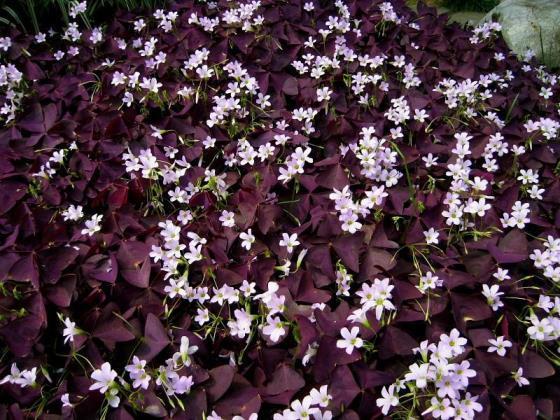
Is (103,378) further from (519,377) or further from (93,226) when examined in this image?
(519,377)

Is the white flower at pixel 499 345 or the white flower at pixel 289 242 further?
the white flower at pixel 289 242

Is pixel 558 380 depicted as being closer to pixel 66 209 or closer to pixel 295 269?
pixel 295 269

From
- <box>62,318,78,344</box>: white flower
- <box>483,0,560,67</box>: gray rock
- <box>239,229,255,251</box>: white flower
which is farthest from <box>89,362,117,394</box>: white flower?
<box>483,0,560,67</box>: gray rock

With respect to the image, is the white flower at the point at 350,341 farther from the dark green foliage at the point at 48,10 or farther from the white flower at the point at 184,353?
the dark green foliage at the point at 48,10

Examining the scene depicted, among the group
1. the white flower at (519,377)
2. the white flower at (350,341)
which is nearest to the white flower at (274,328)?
the white flower at (350,341)

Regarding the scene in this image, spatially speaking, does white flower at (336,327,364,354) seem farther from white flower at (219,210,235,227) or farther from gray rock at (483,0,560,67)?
gray rock at (483,0,560,67)

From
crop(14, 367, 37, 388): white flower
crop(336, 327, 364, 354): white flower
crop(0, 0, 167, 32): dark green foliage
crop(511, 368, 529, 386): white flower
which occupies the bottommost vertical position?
crop(511, 368, 529, 386): white flower

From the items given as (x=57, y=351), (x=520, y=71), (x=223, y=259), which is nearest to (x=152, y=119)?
(x=223, y=259)

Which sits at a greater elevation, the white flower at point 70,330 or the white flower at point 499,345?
the white flower at point 70,330
